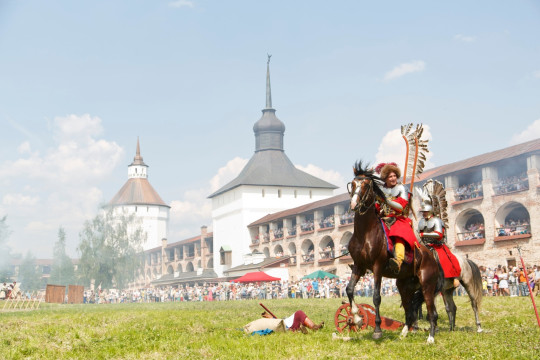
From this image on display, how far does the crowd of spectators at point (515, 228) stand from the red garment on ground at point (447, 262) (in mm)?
27585

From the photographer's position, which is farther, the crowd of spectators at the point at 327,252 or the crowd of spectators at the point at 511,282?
the crowd of spectators at the point at 327,252

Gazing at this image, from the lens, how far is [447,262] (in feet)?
39.2

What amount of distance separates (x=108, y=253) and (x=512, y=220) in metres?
43.0

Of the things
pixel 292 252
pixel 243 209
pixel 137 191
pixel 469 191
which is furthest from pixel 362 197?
pixel 137 191

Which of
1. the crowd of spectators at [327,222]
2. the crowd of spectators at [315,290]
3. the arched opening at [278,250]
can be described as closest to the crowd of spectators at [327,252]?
the crowd of spectators at [327,222]

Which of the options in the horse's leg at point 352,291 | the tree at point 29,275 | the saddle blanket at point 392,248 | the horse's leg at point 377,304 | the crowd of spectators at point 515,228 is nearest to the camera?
the horse's leg at point 377,304

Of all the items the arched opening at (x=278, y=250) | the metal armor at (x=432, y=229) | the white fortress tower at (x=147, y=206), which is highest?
the white fortress tower at (x=147, y=206)

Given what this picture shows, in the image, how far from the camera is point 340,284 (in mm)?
38125

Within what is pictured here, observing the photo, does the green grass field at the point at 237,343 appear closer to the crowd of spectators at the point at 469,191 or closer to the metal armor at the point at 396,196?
the metal armor at the point at 396,196

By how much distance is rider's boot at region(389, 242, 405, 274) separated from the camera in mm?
9984

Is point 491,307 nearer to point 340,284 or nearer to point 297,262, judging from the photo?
point 340,284

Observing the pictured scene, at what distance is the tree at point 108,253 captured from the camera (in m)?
64.9

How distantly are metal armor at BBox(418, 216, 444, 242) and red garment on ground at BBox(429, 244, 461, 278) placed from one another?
156 millimetres

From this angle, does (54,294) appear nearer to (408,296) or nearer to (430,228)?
(430,228)
